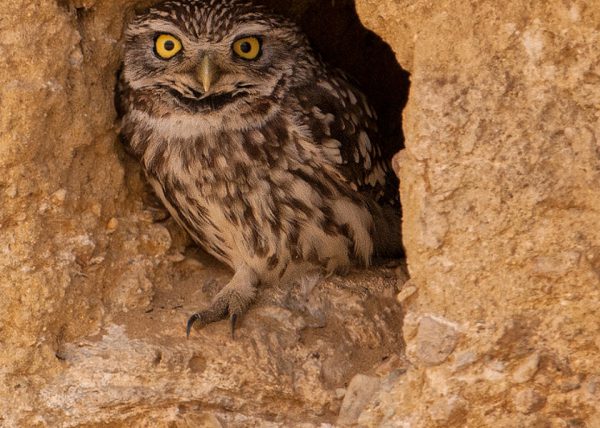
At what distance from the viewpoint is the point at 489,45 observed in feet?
7.95

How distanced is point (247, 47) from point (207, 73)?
25 centimetres

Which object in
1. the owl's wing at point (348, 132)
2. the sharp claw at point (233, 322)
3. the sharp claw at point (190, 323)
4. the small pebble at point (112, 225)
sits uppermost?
the owl's wing at point (348, 132)

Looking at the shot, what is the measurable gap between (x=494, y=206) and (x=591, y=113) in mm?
317

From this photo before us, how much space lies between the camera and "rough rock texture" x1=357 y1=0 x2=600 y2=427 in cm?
237

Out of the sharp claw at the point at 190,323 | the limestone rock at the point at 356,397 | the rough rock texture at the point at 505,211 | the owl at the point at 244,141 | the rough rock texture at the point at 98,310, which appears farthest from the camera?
the owl at the point at 244,141

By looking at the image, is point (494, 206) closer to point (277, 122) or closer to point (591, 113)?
point (591, 113)

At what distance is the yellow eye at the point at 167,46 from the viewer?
11.0 feet

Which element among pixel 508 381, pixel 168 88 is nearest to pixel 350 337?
pixel 508 381

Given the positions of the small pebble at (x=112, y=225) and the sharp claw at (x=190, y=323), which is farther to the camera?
the small pebble at (x=112, y=225)

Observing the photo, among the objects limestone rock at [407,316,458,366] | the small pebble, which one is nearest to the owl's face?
the small pebble

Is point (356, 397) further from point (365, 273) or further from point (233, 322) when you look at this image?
point (365, 273)

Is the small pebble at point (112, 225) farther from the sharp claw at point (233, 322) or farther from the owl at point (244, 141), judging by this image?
the sharp claw at point (233, 322)

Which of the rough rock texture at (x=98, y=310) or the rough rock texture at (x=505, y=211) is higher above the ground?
the rough rock texture at (x=505, y=211)

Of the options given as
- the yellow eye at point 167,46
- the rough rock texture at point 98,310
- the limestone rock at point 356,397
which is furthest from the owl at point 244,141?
the limestone rock at point 356,397
